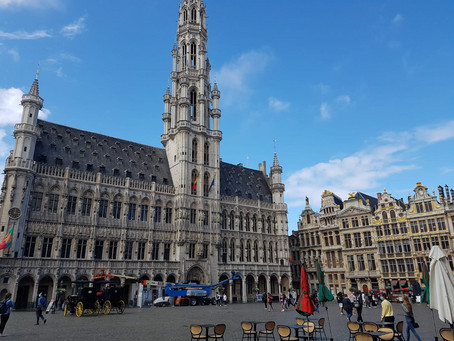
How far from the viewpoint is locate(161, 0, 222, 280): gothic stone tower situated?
50.3 m

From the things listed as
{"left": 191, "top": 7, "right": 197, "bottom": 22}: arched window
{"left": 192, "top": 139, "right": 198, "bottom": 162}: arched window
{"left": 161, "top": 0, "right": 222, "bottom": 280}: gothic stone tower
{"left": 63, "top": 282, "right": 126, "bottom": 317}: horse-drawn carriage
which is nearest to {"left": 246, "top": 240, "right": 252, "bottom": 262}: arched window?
{"left": 161, "top": 0, "right": 222, "bottom": 280}: gothic stone tower

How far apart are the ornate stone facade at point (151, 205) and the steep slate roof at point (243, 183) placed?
26 centimetres

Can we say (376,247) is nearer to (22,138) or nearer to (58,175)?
(58,175)

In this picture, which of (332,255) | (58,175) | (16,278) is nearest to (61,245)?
(16,278)

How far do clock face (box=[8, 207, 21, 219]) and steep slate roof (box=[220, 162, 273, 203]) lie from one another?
3067 centimetres

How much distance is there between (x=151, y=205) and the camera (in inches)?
1882

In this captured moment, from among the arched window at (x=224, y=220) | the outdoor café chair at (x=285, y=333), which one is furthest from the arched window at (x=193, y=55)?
the outdoor café chair at (x=285, y=333)

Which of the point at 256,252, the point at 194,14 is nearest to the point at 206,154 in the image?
the point at 256,252

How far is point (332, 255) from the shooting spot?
2272 inches

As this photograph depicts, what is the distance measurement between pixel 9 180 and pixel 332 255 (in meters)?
48.9

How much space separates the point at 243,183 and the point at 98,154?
27.0m

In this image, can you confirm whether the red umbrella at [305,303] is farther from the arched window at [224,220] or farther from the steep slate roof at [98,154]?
the arched window at [224,220]

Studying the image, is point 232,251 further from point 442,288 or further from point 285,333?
point 442,288

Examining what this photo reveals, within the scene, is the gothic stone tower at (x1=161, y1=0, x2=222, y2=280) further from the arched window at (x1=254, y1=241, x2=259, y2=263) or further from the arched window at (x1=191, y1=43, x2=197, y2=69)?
the arched window at (x1=254, y1=241, x2=259, y2=263)
